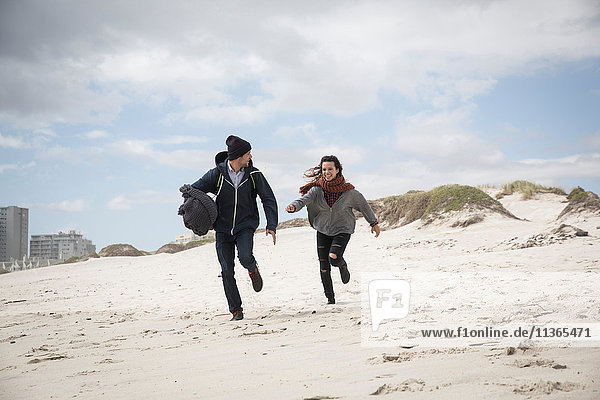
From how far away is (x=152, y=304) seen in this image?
28.9 ft

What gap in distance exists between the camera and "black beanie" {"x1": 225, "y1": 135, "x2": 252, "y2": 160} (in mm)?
6266

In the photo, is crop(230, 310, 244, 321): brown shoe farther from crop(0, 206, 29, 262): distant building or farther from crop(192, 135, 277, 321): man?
crop(0, 206, 29, 262): distant building

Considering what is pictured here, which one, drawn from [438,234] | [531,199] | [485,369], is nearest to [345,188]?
[485,369]

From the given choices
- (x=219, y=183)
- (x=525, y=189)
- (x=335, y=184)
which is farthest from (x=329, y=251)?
(x=525, y=189)

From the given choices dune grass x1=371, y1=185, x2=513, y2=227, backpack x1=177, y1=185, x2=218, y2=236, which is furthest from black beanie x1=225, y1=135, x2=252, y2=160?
dune grass x1=371, y1=185, x2=513, y2=227

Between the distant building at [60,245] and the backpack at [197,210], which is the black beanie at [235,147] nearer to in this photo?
the backpack at [197,210]

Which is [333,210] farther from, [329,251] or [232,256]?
[232,256]

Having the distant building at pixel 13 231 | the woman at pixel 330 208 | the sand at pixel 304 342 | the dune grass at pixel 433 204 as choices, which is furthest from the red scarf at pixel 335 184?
the distant building at pixel 13 231

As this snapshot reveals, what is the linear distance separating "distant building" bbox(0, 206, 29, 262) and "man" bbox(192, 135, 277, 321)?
42.1m

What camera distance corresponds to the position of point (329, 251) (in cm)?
664

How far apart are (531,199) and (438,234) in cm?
880

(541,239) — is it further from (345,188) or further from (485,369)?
(485,369)

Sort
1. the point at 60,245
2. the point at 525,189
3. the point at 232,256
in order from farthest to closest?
the point at 60,245, the point at 525,189, the point at 232,256

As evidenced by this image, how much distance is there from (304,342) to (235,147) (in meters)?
2.84
